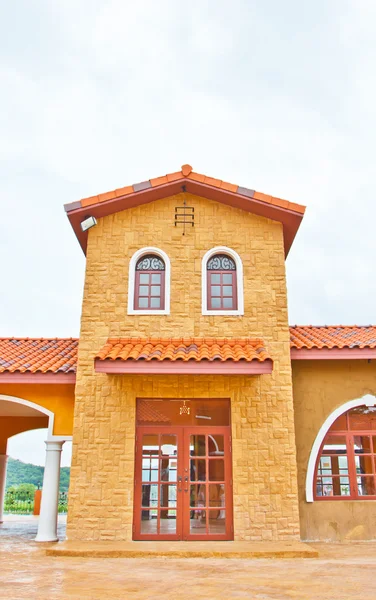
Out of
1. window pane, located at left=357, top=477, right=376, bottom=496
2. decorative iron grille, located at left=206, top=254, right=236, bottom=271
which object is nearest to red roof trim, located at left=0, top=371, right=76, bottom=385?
decorative iron grille, located at left=206, top=254, right=236, bottom=271

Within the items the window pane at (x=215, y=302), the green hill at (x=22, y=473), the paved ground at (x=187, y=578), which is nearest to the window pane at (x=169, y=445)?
the paved ground at (x=187, y=578)

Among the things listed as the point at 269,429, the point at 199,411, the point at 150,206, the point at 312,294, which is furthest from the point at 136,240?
the point at 312,294

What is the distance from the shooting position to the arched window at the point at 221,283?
1173 centimetres

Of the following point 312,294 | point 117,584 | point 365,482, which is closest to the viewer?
point 117,584

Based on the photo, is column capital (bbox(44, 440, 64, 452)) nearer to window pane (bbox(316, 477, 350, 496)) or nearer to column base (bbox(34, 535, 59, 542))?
column base (bbox(34, 535, 59, 542))

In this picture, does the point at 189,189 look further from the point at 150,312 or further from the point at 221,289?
the point at 150,312

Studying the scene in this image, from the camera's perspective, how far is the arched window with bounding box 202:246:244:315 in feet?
38.1

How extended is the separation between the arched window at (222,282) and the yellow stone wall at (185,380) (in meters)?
0.14

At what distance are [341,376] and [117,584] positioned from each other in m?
6.70

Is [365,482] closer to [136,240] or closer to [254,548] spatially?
[254,548]

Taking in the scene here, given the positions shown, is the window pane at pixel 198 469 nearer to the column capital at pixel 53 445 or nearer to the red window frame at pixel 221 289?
the column capital at pixel 53 445

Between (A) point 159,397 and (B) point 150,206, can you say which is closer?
(A) point 159,397

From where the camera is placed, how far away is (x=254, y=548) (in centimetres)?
936

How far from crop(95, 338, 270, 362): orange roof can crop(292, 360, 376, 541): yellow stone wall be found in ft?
5.21
